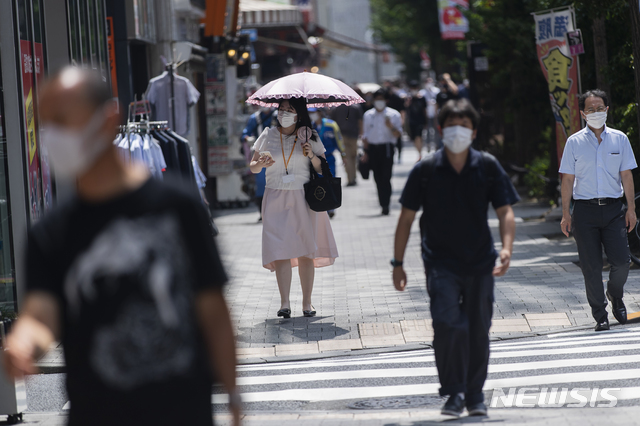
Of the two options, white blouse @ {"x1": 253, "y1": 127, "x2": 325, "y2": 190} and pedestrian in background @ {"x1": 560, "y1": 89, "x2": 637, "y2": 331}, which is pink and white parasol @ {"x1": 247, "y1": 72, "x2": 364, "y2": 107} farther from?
pedestrian in background @ {"x1": 560, "y1": 89, "x2": 637, "y2": 331}

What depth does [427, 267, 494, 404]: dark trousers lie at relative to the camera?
4980mm

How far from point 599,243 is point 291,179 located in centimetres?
265

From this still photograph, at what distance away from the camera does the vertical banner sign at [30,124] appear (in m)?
8.44

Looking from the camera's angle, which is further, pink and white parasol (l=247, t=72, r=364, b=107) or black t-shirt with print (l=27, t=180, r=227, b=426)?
pink and white parasol (l=247, t=72, r=364, b=107)

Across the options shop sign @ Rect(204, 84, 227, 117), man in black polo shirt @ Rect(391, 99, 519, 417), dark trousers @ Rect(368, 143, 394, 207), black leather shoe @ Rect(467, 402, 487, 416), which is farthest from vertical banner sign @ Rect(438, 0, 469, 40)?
black leather shoe @ Rect(467, 402, 487, 416)

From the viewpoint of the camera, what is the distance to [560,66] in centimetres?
1172

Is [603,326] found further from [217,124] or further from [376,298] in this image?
[217,124]

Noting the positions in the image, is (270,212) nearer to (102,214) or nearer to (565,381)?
(565,381)

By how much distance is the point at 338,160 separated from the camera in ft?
106

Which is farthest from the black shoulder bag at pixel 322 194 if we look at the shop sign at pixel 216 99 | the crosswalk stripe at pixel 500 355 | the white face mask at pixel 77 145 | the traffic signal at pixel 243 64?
the traffic signal at pixel 243 64

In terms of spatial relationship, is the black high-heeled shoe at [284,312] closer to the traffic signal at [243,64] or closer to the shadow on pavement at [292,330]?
the shadow on pavement at [292,330]

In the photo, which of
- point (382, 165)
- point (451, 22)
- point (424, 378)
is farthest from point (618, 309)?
point (451, 22)

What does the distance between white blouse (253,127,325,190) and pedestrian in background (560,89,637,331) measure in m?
2.27

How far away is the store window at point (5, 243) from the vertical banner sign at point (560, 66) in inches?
259
